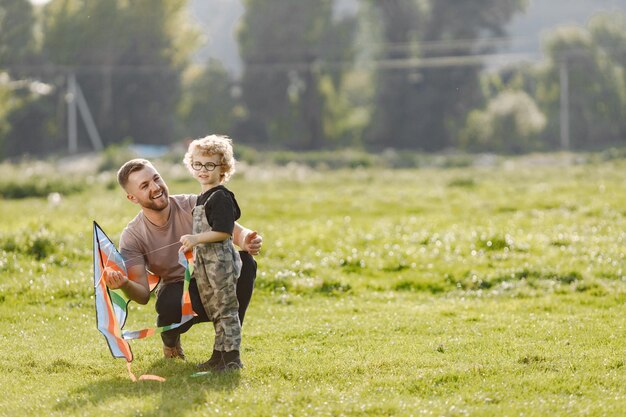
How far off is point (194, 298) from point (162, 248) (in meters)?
0.57

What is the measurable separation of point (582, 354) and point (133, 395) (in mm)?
3676

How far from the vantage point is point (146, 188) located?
7832mm

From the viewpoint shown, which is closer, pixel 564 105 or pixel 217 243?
pixel 217 243

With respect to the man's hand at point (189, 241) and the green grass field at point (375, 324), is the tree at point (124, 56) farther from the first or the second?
the man's hand at point (189, 241)

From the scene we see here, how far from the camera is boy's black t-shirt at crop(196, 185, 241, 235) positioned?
7238 millimetres

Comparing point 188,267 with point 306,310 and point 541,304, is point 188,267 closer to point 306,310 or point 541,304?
point 306,310

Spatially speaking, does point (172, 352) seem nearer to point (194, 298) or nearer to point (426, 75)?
point (194, 298)

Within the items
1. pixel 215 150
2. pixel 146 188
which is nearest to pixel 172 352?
pixel 146 188

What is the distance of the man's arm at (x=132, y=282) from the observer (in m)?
7.51

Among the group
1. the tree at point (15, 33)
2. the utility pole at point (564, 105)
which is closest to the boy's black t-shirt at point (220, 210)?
the tree at point (15, 33)

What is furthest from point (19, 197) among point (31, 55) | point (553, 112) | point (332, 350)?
point (553, 112)

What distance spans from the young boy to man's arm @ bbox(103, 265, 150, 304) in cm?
54

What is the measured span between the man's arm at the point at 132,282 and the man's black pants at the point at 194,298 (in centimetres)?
17

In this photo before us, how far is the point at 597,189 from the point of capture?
24.9 meters
